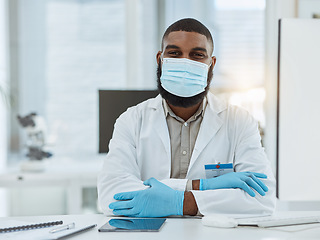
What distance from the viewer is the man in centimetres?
149

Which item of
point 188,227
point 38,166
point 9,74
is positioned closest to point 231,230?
point 188,227

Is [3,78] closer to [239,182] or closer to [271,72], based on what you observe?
[271,72]

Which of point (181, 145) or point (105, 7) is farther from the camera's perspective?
point (105, 7)

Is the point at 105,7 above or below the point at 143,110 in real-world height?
above

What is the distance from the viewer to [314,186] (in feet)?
5.14

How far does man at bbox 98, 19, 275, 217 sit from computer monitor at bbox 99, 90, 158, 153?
581mm

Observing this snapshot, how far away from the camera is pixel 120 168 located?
1.58 meters

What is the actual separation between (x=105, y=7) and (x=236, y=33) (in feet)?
3.68

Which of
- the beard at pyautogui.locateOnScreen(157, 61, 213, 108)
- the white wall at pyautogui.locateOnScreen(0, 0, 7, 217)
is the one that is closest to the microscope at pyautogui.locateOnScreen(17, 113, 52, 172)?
the white wall at pyautogui.locateOnScreen(0, 0, 7, 217)

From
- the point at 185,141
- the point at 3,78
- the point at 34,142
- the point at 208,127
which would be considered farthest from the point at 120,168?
the point at 3,78

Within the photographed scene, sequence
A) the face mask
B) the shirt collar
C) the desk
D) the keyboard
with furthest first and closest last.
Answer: the desk < the shirt collar < the face mask < the keyboard

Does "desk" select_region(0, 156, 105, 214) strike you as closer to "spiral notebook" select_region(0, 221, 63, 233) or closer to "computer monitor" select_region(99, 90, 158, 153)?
"computer monitor" select_region(99, 90, 158, 153)

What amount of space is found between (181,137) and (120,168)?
0.31 m

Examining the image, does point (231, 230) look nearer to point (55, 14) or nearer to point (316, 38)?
point (316, 38)
